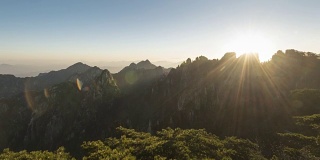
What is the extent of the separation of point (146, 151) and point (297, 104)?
386ft

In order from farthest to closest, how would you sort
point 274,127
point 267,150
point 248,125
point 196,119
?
point 196,119 → point 248,125 → point 274,127 → point 267,150

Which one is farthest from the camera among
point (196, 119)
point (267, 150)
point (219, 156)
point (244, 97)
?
point (196, 119)

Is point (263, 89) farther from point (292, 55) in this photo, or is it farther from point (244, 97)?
point (292, 55)

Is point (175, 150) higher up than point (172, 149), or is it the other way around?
point (175, 150)

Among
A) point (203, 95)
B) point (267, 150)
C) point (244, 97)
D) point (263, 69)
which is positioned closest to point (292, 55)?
point (263, 69)

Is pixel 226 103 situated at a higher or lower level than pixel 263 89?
lower

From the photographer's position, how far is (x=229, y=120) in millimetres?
145125

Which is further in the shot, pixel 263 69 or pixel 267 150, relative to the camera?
pixel 263 69

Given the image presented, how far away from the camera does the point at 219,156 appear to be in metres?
40.7

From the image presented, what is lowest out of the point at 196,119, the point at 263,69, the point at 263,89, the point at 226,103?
the point at 196,119

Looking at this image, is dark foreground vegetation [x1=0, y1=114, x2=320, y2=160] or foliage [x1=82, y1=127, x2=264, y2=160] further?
dark foreground vegetation [x1=0, y1=114, x2=320, y2=160]

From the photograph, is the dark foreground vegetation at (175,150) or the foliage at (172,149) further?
the dark foreground vegetation at (175,150)

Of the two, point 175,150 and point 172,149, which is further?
point 172,149

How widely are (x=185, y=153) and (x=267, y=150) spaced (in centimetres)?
7260
